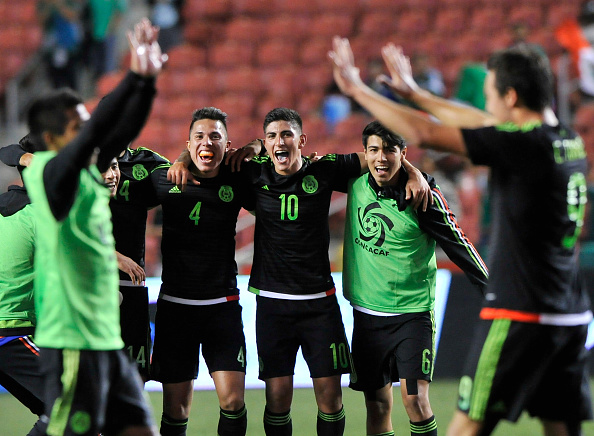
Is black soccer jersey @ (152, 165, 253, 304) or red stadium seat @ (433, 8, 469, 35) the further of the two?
red stadium seat @ (433, 8, 469, 35)

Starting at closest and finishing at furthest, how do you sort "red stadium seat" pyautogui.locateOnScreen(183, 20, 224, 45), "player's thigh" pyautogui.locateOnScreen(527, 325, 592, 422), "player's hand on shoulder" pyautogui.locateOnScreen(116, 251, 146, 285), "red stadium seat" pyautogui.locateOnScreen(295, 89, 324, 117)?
"player's thigh" pyautogui.locateOnScreen(527, 325, 592, 422), "player's hand on shoulder" pyautogui.locateOnScreen(116, 251, 146, 285), "red stadium seat" pyautogui.locateOnScreen(295, 89, 324, 117), "red stadium seat" pyautogui.locateOnScreen(183, 20, 224, 45)

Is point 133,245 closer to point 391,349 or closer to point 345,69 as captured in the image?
point 391,349

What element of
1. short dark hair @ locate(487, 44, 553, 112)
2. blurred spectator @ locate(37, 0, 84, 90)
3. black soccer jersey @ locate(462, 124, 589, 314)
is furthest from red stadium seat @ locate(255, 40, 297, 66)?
black soccer jersey @ locate(462, 124, 589, 314)

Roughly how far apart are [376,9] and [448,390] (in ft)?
Result: 27.7

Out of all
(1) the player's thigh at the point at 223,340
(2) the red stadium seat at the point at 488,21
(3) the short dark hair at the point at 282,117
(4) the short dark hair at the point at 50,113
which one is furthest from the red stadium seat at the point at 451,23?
(4) the short dark hair at the point at 50,113

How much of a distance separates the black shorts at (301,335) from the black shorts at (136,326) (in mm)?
745

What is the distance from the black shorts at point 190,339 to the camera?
16.4ft

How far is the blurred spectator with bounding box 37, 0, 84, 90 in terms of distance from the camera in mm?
12445

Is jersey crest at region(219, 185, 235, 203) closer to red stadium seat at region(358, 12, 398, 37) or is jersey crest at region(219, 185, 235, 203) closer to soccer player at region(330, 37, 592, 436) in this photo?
soccer player at region(330, 37, 592, 436)

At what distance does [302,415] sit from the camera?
673 centimetres

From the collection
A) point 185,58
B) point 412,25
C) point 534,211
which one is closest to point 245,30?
point 185,58

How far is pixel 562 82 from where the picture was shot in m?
12.3

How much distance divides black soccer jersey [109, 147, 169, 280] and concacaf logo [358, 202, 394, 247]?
1.37 meters

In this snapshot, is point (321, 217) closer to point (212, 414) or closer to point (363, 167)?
point (363, 167)
